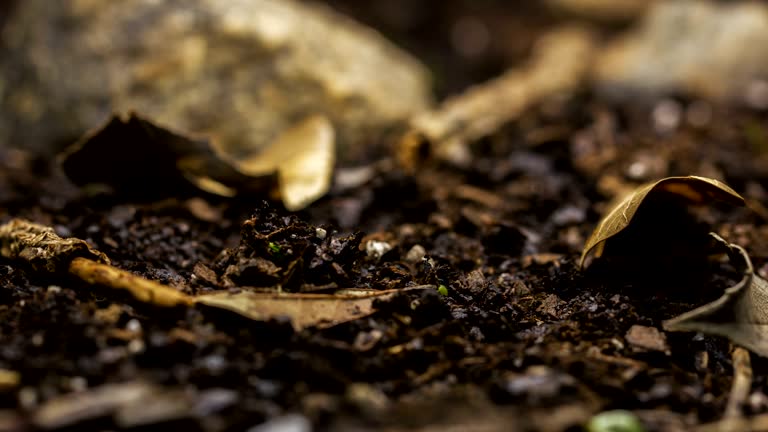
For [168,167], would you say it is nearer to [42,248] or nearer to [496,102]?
[42,248]

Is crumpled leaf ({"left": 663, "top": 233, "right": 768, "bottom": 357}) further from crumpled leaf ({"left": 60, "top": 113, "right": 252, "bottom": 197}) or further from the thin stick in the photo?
crumpled leaf ({"left": 60, "top": 113, "right": 252, "bottom": 197})

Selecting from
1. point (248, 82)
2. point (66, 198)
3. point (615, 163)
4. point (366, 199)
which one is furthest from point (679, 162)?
point (66, 198)

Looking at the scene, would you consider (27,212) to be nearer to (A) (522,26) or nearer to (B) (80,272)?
(B) (80,272)

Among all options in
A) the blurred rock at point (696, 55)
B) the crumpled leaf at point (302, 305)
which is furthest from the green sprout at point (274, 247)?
the blurred rock at point (696, 55)

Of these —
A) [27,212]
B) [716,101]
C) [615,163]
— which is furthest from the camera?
[716,101]

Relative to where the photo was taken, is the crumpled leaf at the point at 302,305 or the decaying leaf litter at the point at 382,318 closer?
the decaying leaf litter at the point at 382,318

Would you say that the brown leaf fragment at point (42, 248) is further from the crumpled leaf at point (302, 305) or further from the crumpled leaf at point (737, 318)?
the crumpled leaf at point (737, 318)

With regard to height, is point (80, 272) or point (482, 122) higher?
point (482, 122)

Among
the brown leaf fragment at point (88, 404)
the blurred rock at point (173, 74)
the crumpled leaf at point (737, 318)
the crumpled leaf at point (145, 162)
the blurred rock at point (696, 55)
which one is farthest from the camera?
the blurred rock at point (696, 55)
